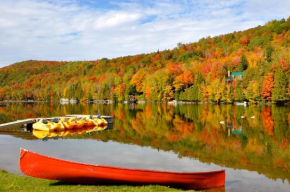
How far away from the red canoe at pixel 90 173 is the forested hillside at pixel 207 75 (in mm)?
64375

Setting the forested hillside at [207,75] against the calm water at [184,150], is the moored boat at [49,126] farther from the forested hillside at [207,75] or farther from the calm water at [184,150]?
the forested hillside at [207,75]

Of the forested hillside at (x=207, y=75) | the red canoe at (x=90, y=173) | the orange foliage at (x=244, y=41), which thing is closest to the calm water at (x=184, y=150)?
the red canoe at (x=90, y=173)

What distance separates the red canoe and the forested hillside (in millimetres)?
64375

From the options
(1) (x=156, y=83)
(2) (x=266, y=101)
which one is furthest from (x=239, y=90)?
(1) (x=156, y=83)

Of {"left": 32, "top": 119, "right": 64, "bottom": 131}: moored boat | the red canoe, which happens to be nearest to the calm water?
{"left": 32, "top": 119, "right": 64, "bottom": 131}: moored boat

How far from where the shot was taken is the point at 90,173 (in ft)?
31.5

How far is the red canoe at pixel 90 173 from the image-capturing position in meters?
9.44

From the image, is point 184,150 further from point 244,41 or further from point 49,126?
point 244,41

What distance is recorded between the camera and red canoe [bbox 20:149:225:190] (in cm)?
944

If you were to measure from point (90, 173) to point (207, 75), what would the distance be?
3510 inches

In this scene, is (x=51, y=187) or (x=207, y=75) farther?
(x=207, y=75)

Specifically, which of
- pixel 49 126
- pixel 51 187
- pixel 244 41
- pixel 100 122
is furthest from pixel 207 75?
pixel 51 187

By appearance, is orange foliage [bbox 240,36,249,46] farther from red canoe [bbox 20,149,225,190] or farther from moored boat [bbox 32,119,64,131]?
red canoe [bbox 20,149,225,190]

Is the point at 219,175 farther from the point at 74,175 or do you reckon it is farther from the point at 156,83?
the point at 156,83
